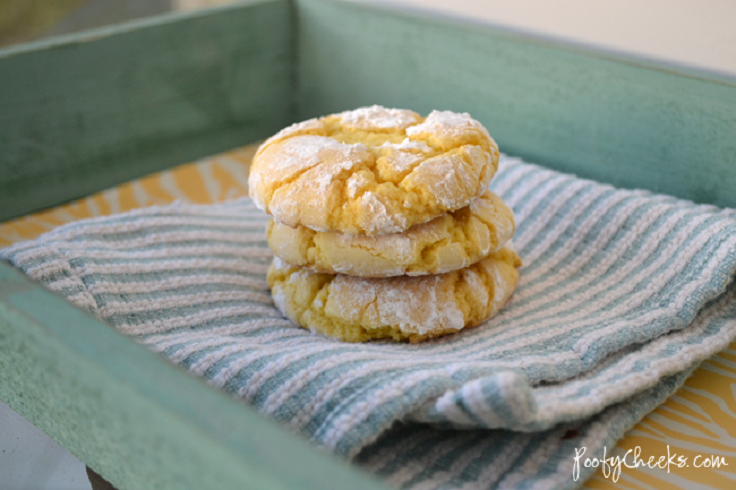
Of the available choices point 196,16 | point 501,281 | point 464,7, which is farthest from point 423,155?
A: point 196,16

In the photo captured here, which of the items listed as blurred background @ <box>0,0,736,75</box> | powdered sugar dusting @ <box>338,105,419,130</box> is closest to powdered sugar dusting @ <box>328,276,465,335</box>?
powdered sugar dusting @ <box>338,105,419,130</box>

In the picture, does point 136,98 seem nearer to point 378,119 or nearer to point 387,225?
point 378,119

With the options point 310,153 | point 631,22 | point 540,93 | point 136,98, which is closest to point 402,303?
point 310,153

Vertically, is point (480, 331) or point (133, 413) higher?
point (133, 413)

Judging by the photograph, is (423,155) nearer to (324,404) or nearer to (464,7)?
(324,404)

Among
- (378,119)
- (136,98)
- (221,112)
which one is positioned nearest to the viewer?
(378,119)

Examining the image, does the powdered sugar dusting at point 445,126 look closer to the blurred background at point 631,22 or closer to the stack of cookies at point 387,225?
the stack of cookies at point 387,225

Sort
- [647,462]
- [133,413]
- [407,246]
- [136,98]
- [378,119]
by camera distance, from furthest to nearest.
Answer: [136,98] → [378,119] → [407,246] → [647,462] → [133,413]

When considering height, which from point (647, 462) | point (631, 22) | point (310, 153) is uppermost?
point (631, 22)
